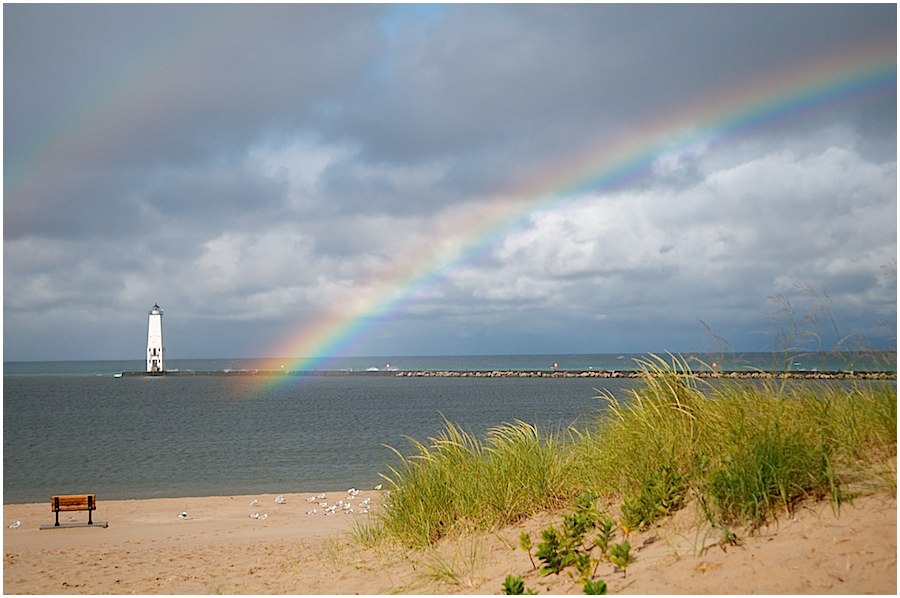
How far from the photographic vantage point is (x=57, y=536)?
54.6ft

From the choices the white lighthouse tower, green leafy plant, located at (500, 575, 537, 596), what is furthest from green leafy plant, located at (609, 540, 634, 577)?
the white lighthouse tower

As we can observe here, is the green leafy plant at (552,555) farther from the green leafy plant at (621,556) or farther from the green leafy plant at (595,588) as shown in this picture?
the green leafy plant at (595,588)

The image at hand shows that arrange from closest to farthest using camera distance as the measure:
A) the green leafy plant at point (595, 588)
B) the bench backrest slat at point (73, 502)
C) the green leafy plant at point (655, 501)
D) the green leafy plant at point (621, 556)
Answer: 1. the green leafy plant at point (595, 588)
2. the green leafy plant at point (621, 556)
3. the green leafy plant at point (655, 501)
4. the bench backrest slat at point (73, 502)

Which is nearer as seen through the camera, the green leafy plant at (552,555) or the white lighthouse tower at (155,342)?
the green leafy plant at (552,555)

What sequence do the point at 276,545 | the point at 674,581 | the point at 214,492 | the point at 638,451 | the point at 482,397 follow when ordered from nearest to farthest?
the point at 674,581 < the point at 638,451 < the point at 276,545 < the point at 214,492 < the point at 482,397

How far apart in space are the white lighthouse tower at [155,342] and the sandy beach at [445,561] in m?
117

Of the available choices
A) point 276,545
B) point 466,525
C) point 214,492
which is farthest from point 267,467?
point 466,525

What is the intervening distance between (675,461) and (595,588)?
252cm

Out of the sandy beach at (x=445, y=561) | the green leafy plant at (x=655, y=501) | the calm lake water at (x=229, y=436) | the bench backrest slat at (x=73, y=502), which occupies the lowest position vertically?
the calm lake water at (x=229, y=436)

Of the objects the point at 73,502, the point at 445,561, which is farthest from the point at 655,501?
the point at 73,502

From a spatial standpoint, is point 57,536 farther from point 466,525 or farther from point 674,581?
point 674,581

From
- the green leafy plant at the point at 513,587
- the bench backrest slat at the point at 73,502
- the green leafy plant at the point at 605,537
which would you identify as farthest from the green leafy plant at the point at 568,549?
the bench backrest slat at the point at 73,502

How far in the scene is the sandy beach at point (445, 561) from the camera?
5410mm

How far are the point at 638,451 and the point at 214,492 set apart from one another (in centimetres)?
2093
